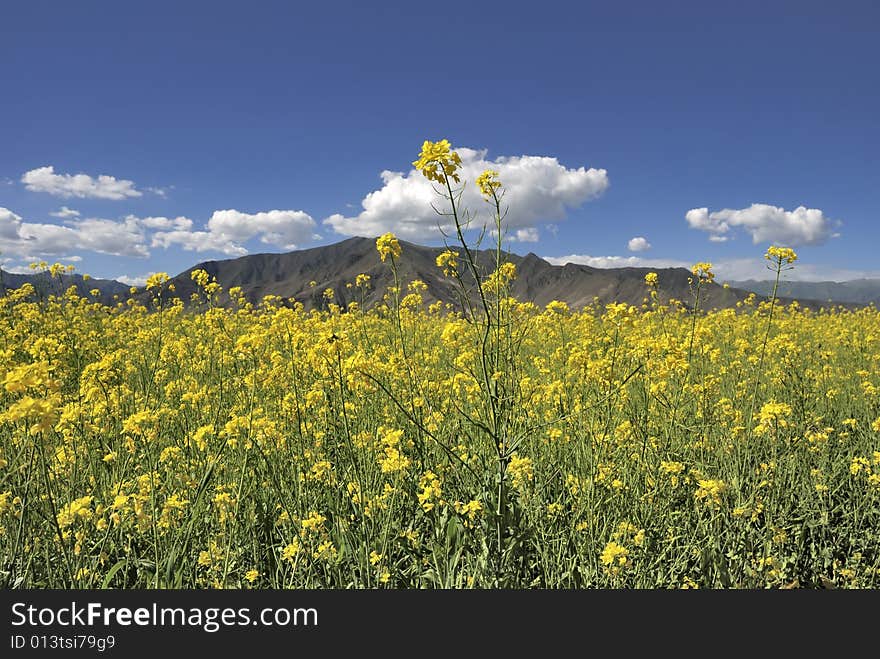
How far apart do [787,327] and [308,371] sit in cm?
1003

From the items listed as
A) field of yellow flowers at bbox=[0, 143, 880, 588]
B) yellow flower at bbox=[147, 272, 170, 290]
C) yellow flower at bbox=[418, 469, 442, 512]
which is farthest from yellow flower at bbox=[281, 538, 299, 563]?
yellow flower at bbox=[147, 272, 170, 290]

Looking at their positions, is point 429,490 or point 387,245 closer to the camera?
point 429,490

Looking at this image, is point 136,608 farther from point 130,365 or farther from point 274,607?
point 130,365

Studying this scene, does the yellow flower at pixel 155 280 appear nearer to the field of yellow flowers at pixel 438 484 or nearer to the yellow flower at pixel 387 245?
the field of yellow flowers at pixel 438 484

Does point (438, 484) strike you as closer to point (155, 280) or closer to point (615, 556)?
point (615, 556)

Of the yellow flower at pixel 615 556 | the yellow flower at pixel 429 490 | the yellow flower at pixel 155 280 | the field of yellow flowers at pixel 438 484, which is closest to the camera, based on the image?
the yellow flower at pixel 615 556

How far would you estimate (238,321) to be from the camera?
29.3ft

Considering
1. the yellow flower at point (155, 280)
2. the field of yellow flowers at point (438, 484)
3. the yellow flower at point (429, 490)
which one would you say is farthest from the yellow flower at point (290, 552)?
the yellow flower at point (155, 280)

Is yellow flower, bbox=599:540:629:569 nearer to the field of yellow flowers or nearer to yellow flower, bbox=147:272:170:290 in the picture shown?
the field of yellow flowers

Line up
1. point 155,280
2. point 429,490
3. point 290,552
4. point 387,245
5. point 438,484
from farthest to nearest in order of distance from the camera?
1. point 155,280
2. point 387,245
3. point 438,484
4. point 429,490
5. point 290,552

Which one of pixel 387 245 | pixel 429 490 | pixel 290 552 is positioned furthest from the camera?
pixel 387 245

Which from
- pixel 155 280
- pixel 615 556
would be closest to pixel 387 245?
pixel 615 556

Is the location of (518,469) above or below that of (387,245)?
below

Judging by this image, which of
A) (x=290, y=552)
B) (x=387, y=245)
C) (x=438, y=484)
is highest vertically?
(x=387, y=245)
